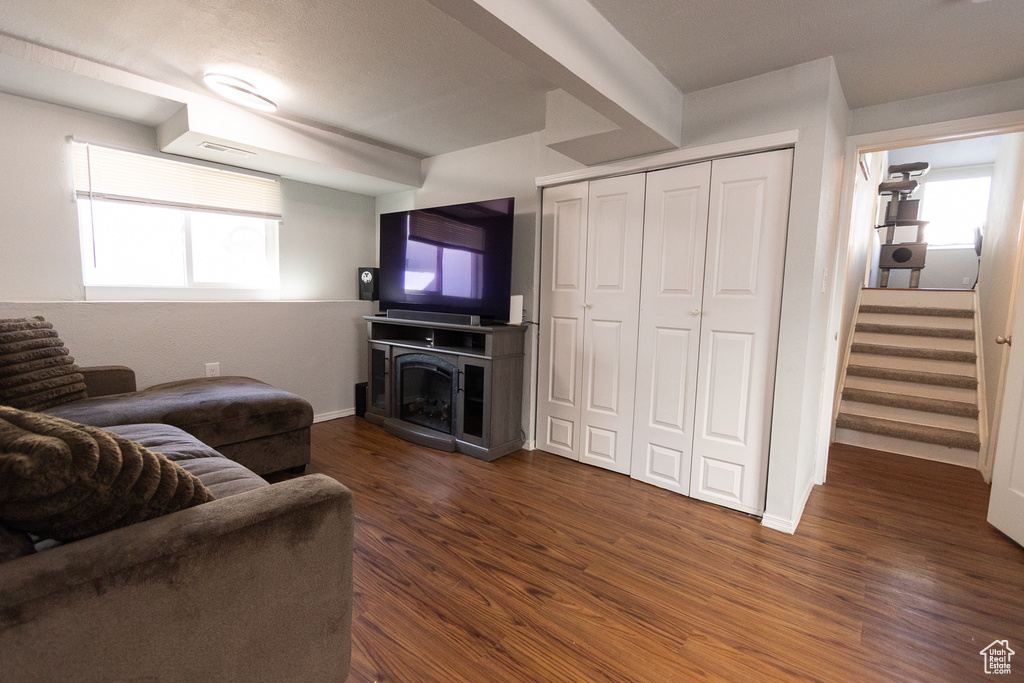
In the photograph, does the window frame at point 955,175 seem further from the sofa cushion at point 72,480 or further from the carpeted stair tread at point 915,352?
the sofa cushion at point 72,480

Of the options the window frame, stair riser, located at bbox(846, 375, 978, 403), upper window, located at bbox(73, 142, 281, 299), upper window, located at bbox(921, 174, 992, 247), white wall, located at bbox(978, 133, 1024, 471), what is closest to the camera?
upper window, located at bbox(73, 142, 281, 299)

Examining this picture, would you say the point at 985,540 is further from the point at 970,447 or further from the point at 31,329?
the point at 31,329

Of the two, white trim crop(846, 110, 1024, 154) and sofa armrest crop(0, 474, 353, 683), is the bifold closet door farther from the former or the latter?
sofa armrest crop(0, 474, 353, 683)

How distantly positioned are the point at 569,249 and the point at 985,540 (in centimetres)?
260

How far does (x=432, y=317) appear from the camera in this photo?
3.33 m

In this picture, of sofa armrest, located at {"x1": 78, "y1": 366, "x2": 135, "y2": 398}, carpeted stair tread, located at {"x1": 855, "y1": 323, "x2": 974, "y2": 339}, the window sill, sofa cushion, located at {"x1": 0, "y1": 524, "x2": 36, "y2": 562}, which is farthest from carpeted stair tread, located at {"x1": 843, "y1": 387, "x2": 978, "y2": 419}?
sofa armrest, located at {"x1": 78, "y1": 366, "x2": 135, "y2": 398}

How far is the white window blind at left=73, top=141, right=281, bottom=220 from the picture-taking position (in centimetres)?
271

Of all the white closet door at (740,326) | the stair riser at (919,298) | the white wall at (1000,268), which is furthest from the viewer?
the stair riser at (919,298)

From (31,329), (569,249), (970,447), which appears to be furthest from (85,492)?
(970,447)

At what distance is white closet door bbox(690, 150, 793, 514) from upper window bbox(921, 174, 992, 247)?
256 inches

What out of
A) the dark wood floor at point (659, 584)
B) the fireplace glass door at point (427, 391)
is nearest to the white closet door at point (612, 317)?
the dark wood floor at point (659, 584)

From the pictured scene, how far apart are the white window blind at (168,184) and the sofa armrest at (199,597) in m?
2.93

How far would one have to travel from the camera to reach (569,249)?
293 centimetres

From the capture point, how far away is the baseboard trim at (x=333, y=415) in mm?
3715
